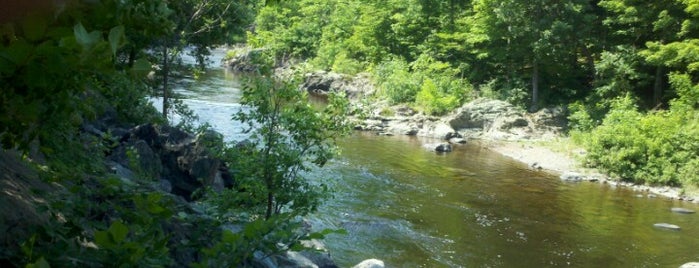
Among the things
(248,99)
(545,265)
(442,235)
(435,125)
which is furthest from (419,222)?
(435,125)

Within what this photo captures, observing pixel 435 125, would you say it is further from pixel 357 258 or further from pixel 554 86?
pixel 357 258

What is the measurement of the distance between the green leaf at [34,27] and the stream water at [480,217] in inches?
340

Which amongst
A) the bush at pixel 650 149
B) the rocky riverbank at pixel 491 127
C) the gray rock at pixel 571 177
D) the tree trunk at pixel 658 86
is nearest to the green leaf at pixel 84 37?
the gray rock at pixel 571 177

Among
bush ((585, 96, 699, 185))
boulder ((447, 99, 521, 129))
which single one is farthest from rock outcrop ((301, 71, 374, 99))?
bush ((585, 96, 699, 185))

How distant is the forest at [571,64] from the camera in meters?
21.7

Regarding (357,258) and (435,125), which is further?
(435,125)

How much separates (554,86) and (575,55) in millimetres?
2015

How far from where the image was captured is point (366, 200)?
1587cm

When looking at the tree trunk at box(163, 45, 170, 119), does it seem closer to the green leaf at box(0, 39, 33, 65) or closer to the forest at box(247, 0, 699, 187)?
the forest at box(247, 0, 699, 187)

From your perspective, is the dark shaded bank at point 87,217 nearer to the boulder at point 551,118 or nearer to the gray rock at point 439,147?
the gray rock at point 439,147

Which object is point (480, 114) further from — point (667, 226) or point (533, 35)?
point (667, 226)

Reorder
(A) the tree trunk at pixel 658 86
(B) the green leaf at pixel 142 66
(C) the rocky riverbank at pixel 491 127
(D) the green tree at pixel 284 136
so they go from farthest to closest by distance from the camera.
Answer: (A) the tree trunk at pixel 658 86 < (C) the rocky riverbank at pixel 491 127 < (D) the green tree at pixel 284 136 < (B) the green leaf at pixel 142 66

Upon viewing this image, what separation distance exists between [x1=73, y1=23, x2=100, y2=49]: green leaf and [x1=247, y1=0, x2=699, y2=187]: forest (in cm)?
1646

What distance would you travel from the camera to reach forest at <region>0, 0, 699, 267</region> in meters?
2.04
